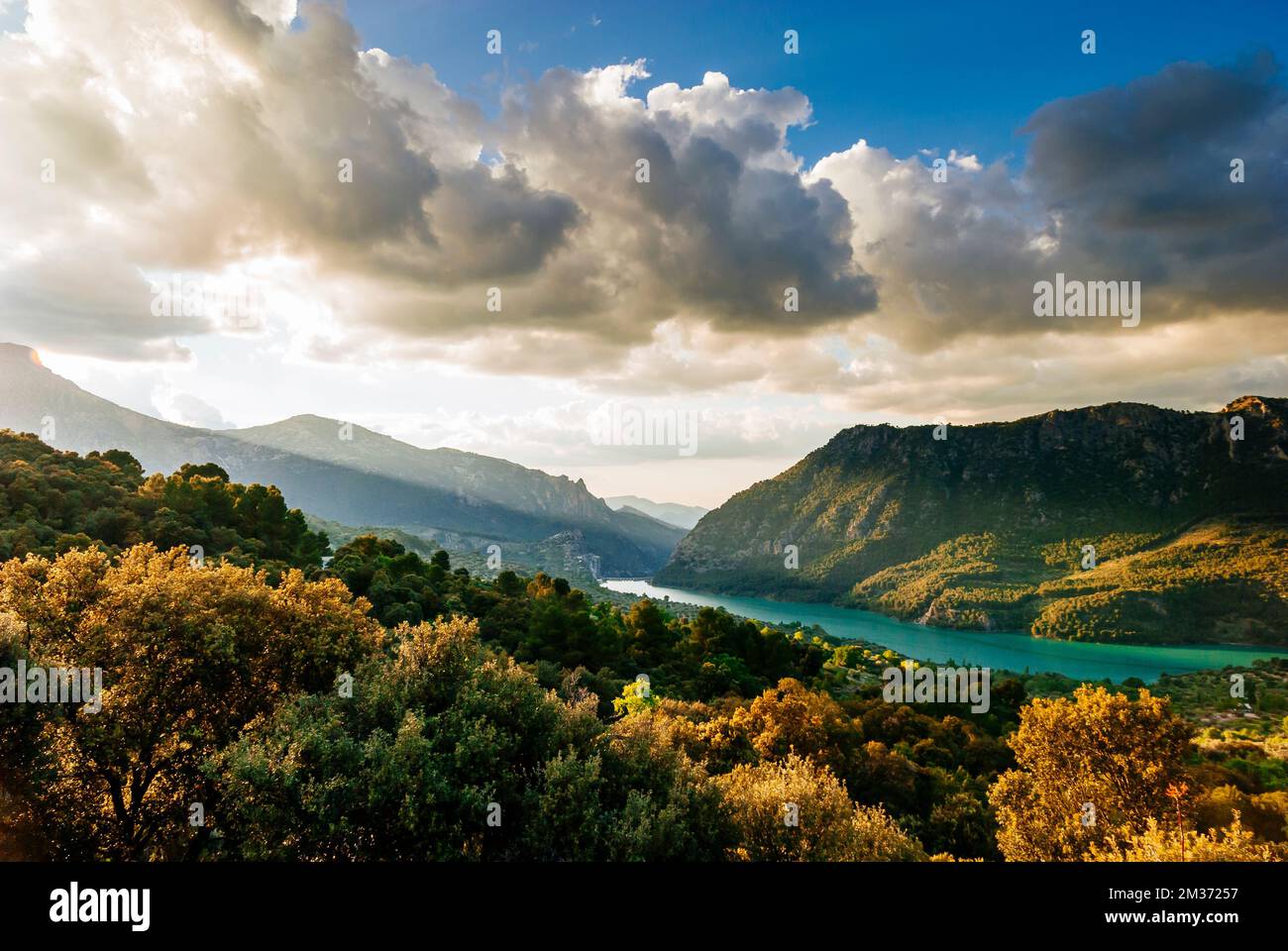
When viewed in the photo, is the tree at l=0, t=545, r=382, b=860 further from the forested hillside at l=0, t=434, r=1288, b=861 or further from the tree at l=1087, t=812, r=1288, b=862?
the tree at l=1087, t=812, r=1288, b=862

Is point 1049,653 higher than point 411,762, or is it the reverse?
point 411,762

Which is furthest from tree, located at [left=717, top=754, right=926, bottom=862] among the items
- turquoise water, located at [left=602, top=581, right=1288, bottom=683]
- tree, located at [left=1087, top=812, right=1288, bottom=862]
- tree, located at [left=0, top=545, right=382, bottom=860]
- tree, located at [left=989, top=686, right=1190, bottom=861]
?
turquoise water, located at [left=602, top=581, right=1288, bottom=683]

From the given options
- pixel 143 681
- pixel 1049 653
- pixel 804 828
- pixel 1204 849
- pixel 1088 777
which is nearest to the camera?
pixel 1204 849

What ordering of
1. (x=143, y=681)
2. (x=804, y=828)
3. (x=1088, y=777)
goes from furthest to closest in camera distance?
(x=1088, y=777), (x=804, y=828), (x=143, y=681)

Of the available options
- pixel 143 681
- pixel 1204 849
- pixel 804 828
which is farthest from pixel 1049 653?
pixel 143 681

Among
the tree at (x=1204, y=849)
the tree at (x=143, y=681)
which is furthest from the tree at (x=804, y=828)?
the tree at (x=143, y=681)

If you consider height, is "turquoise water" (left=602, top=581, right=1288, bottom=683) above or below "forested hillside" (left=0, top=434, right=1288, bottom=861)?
below

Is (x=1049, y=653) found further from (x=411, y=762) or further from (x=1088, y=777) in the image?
(x=411, y=762)

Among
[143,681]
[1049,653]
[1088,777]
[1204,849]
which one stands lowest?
[1049,653]

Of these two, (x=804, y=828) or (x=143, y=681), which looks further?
(x=804, y=828)

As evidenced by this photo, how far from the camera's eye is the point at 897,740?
39281mm
